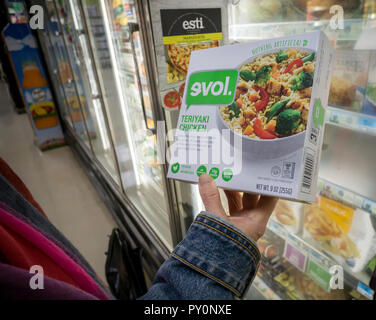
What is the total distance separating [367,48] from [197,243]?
825 mm

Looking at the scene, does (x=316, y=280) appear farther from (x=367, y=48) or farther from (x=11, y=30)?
(x=11, y=30)

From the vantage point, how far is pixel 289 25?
1.03m

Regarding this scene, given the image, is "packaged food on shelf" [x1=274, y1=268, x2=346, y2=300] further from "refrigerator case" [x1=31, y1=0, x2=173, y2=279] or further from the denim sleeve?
the denim sleeve

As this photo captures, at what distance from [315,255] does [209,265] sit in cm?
92

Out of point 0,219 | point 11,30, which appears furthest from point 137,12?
point 11,30

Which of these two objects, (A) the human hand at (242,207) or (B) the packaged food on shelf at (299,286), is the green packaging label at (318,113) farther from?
(B) the packaged food on shelf at (299,286)

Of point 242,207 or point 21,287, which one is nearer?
point 21,287

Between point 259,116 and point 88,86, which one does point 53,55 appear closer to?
point 88,86

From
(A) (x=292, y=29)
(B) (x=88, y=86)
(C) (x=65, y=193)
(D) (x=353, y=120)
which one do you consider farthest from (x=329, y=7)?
(C) (x=65, y=193)

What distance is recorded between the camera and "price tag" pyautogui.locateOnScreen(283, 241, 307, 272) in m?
1.33

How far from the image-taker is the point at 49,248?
566 millimetres

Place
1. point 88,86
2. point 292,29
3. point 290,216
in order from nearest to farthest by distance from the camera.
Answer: point 292,29 → point 290,216 → point 88,86

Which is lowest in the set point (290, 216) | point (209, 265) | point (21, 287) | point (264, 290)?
point (264, 290)

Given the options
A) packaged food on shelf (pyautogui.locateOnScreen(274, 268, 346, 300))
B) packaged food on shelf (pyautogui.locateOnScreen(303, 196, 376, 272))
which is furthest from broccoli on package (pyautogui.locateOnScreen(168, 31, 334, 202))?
packaged food on shelf (pyautogui.locateOnScreen(274, 268, 346, 300))
